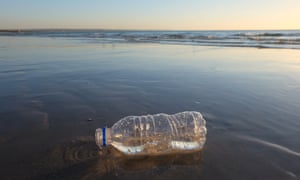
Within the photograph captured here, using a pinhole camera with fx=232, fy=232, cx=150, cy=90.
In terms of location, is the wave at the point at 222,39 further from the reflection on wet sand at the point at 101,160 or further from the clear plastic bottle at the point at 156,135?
the reflection on wet sand at the point at 101,160

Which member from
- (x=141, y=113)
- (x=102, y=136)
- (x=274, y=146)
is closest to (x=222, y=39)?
(x=141, y=113)

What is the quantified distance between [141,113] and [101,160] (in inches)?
44.5

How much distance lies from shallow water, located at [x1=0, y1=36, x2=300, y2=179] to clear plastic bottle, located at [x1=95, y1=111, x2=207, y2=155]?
0.12 metres

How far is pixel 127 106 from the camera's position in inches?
127

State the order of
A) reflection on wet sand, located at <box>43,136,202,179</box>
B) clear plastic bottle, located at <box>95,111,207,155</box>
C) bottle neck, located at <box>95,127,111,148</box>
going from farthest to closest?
clear plastic bottle, located at <box>95,111,207,155</box> < bottle neck, located at <box>95,127,111,148</box> < reflection on wet sand, located at <box>43,136,202,179</box>

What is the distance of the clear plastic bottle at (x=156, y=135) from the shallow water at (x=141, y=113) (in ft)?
0.39

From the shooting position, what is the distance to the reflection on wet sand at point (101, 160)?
1.79 m

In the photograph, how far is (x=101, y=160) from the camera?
6.31 ft

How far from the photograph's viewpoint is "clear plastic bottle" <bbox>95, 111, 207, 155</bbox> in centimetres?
212

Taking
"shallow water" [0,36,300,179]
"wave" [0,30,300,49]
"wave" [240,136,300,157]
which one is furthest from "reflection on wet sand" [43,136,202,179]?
"wave" [0,30,300,49]

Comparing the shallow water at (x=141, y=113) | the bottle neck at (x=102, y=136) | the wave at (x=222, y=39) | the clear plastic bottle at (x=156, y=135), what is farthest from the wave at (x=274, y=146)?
the wave at (x=222, y=39)

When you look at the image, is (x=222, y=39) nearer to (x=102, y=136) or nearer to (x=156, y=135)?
(x=156, y=135)

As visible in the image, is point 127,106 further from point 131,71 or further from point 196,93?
point 131,71

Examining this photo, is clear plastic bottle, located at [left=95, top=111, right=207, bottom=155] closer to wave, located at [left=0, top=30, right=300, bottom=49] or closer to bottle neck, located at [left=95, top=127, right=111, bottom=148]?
bottle neck, located at [left=95, top=127, right=111, bottom=148]
